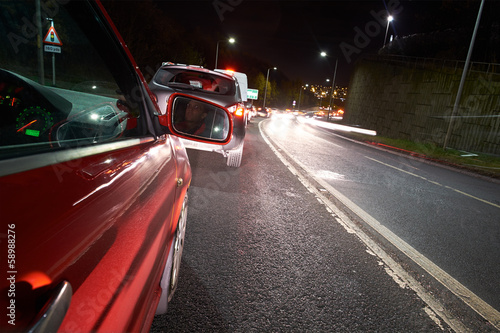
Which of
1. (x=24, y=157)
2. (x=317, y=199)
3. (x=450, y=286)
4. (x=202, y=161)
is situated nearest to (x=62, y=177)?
(x=24, y=157)

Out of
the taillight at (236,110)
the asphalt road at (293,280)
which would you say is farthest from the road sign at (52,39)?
the asphalt road at (293,280)

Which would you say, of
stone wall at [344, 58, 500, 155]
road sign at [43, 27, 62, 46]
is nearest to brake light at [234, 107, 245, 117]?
road sign at [43, 27, 62, 46]

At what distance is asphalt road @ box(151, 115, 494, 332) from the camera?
2135 millimetres

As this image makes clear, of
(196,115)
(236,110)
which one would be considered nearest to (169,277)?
(196,115)

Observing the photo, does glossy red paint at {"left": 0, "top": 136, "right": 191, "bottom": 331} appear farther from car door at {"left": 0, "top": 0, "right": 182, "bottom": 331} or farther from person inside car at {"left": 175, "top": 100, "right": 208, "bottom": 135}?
person inside car at {"left": 175, "top": 100, "right": 208, "bottom": 135}

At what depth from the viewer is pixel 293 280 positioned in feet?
8.68

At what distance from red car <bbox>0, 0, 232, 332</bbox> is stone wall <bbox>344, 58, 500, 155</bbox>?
19572 millimetres

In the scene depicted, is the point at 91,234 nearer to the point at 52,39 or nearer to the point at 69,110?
the point at 69,110

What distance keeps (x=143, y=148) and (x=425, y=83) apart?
25.9 meters

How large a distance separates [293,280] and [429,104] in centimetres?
2350

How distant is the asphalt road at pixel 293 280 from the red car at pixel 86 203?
0.49 metres

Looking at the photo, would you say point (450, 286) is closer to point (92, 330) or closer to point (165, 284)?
point (165, 284)

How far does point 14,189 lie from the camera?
2.03 feet

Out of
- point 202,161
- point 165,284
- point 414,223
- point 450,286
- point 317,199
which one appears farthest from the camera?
point 202,161
